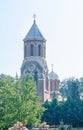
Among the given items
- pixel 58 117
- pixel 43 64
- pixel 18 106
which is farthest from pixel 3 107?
pixel 43 64

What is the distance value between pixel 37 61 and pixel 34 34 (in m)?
3.79

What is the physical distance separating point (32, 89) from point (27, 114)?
2.70 meters

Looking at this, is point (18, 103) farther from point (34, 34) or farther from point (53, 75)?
point (53, 75)

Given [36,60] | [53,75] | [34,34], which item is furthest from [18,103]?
[53,75]

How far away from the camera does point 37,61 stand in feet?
182

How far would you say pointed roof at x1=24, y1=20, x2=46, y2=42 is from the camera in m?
56.3

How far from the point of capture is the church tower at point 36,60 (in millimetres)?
55125

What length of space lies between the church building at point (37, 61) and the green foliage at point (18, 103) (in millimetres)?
15475

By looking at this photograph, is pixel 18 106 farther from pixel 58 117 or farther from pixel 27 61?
pixel 27 61

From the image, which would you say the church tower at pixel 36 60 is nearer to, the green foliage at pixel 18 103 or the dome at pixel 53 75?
the dome at pixel 53 75

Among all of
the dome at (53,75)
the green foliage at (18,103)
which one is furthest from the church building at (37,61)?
the green foliage at (18,103)

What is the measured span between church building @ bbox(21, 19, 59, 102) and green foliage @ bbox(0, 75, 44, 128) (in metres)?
15.5

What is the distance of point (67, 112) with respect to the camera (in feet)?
164

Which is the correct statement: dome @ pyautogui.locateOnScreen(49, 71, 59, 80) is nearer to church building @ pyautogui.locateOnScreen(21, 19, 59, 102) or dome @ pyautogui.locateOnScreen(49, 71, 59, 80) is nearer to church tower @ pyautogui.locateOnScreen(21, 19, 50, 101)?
church building @ pyautogui.locateOnScreen(21, 19, 59, 102)
